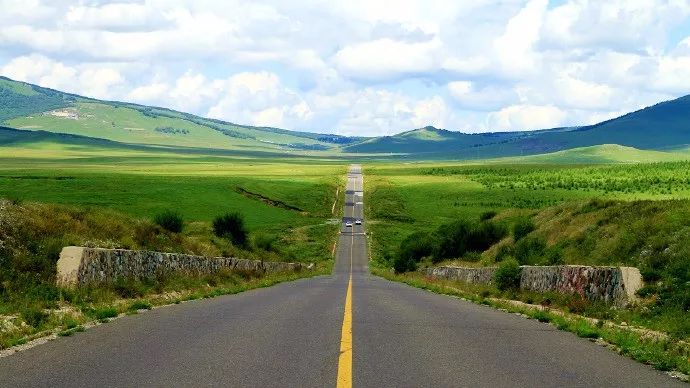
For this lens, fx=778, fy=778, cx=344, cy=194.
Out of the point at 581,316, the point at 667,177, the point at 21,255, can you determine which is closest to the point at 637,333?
the point at 581,316

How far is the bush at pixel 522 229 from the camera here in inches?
2110

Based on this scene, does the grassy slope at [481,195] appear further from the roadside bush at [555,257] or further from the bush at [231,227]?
the roadside bush at [555,257]

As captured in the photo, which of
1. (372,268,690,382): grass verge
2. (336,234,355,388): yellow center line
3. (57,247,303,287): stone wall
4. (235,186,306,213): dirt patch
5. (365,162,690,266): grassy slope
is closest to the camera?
(336,234,355,388): yellow center line

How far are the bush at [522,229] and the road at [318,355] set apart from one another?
113ft

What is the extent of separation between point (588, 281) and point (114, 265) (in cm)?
1394

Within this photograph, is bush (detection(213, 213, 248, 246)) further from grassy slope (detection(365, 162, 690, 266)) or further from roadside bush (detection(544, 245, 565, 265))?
roadside bush (detection(544, 245, 565, 265))

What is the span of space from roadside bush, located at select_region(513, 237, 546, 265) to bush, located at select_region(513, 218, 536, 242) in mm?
5300

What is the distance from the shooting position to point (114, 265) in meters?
22.8

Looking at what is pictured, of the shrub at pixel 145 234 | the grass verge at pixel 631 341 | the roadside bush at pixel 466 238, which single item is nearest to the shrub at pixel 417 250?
the roadside bush at pixel 466 238

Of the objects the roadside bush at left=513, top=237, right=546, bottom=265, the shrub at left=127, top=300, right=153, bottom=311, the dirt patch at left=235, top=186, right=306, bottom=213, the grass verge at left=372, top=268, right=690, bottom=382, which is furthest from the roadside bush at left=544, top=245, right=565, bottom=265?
the dirt patch at left=235, top=186, right=306, bottom=213

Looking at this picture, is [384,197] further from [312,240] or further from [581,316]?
[581,316]

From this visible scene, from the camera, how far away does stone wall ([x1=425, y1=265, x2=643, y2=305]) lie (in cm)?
2088

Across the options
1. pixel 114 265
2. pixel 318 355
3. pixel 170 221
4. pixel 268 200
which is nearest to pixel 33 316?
pixel 318 355

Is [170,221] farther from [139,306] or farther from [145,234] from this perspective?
[139,306]
